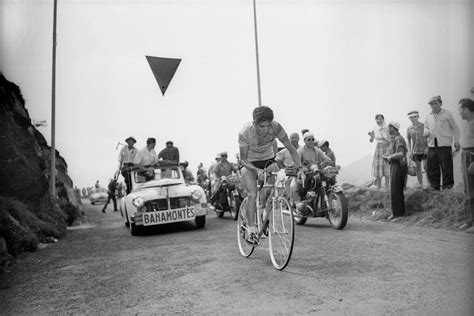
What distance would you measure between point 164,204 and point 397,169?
191 inches

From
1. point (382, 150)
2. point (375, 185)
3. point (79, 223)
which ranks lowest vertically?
point (79, 223)

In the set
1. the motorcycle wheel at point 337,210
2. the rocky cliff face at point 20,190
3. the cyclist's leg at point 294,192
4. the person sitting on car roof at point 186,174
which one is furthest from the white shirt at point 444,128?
the rocky cliff face at point 20,190

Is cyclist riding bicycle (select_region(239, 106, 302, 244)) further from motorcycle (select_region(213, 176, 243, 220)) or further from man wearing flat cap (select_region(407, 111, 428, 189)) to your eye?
motorcycle (select_region(213, 176, 243, 220))

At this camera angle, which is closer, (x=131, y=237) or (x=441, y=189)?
(x=441, y=189)

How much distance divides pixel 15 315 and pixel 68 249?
3.86 metres

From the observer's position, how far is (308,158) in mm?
8312

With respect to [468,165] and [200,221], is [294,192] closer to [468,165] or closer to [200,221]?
[200,221]

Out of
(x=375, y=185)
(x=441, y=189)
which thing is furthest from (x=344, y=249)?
(x=375, y=185)

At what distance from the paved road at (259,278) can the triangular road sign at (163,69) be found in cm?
326

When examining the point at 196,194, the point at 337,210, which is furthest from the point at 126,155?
the point at 337,210

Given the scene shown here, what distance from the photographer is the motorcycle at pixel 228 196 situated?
1059cm

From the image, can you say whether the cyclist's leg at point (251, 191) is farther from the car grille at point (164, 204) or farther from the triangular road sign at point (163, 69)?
the car grille at point (164, 204)

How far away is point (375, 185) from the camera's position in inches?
424

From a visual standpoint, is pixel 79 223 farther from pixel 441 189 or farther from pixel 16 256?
pixel 441 189
